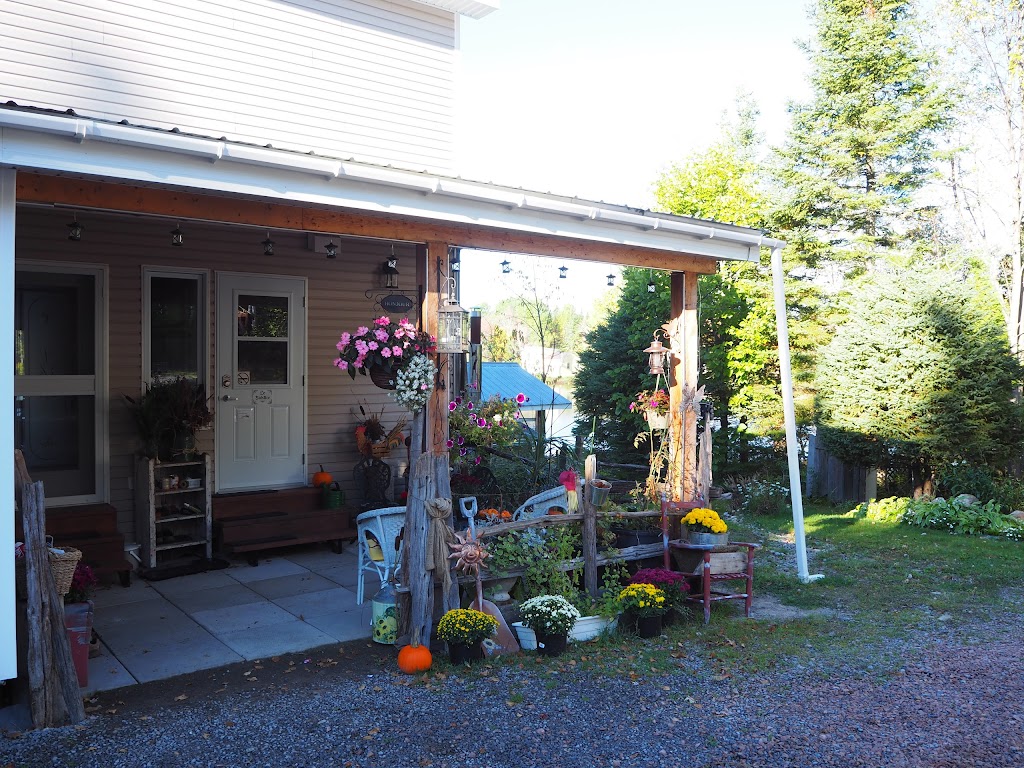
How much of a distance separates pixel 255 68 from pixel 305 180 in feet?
11.9

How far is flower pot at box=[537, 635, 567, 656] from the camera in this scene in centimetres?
494

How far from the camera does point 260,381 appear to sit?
7.67 metres

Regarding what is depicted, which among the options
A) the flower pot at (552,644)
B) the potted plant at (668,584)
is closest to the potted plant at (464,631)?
the flower pot at (552,644)

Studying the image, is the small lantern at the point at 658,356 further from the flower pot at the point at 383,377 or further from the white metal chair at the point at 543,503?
the flower pot at the point at 383,377

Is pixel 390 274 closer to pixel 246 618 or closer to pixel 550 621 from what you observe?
pixel 246 618

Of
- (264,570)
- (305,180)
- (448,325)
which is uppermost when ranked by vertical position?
(305,180)

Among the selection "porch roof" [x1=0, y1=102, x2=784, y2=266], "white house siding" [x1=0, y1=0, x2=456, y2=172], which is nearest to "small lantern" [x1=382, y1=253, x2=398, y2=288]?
"white house siding" [x1=0, y1=0, x2=456, y2=172]

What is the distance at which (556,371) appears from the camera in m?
29.9

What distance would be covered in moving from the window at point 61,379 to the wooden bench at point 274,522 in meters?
1.03

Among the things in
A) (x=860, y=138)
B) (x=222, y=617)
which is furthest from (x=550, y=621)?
(x=860, y=138)

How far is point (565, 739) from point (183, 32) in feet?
21.6

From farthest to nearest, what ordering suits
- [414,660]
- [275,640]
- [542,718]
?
1. [275,640]
2. [414,660]
3. [542,718]

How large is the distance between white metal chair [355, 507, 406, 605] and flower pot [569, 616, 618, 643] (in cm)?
125

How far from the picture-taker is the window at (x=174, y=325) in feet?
23.0
